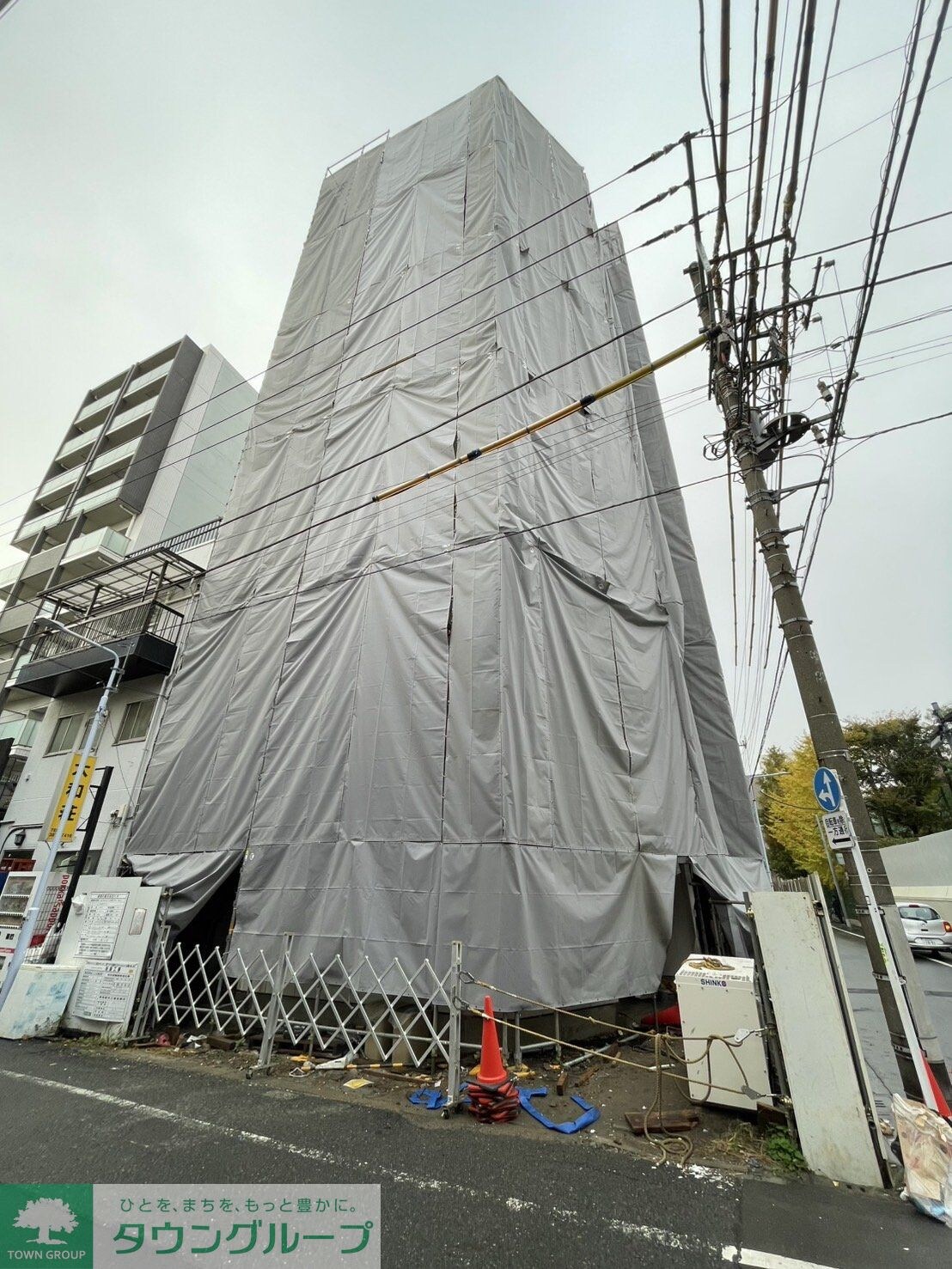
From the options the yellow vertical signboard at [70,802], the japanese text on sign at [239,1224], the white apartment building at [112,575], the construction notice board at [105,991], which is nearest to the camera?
the japanese text on sign at [239,1224]

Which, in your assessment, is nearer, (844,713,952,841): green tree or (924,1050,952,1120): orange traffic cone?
(924,1050,952,1120): orange traffic cone

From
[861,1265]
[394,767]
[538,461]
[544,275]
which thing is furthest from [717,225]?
[861,1265]

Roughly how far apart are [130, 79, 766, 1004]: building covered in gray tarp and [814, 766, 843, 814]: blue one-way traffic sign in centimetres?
270

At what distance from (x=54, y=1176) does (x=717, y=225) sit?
9.20 metres

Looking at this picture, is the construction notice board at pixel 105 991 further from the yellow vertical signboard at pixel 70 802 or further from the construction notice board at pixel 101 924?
the yellow vertical signboard at pixel 70 802

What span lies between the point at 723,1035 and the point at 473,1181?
94.6 inches

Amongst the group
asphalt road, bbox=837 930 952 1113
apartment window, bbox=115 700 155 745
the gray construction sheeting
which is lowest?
asphalt road, bbox=837 930 952 1113

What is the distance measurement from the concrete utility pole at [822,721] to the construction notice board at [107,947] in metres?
8.21

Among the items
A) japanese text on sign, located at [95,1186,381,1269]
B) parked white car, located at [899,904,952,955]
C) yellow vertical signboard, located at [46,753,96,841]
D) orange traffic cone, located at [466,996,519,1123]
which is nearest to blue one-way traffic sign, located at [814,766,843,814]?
orange traffic cone, located at [466,996,519,1123]

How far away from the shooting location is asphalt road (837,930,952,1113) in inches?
206

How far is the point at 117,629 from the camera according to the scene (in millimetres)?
13203

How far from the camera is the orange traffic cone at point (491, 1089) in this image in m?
4.13

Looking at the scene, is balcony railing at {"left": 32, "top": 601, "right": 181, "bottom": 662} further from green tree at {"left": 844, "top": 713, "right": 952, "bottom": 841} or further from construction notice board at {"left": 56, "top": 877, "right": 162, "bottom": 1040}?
green tree at {"left": 844, "top": 713, "right": 952, "bottom": 841}

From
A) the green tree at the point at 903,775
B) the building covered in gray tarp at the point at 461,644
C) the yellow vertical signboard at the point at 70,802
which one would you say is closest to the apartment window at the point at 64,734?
the yellow vertical signboard at the point at 70,802
